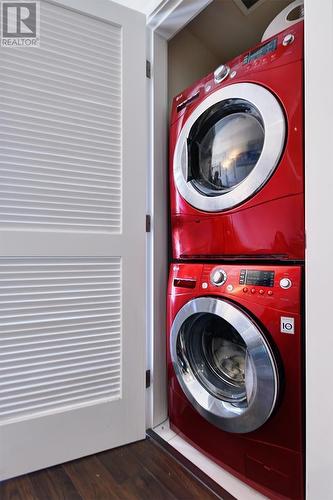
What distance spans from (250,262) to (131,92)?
90 centimetres

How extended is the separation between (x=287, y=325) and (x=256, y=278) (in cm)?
17

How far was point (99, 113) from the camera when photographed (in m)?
1.22

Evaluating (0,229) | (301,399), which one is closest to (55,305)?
(0,229)

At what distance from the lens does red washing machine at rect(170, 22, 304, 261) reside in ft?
2.88

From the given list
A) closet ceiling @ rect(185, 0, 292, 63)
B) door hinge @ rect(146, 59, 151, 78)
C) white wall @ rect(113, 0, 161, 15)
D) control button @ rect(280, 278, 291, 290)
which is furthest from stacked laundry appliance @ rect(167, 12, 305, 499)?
closet ceiling @ rect(185, 0, 292, 63)

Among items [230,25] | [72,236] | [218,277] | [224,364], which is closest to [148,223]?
[72,236]

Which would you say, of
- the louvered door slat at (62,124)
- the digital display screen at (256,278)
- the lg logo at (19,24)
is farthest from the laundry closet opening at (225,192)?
the lg logo at (19,24)

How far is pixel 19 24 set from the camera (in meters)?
1.07

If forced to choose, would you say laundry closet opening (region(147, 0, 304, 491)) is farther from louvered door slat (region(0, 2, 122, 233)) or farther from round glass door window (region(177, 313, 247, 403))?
louvered door slat (region(0, 2, 122, 233))

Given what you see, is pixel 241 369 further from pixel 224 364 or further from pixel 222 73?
pixel 222 73

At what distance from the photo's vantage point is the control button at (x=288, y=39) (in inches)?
35.1

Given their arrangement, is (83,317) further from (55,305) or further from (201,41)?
(201,41)

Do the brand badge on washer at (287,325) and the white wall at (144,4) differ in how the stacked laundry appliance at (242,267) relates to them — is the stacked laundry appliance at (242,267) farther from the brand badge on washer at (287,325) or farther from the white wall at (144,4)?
the white wall at (144,4)

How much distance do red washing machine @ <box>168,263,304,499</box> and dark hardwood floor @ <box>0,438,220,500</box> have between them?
14 centimetres
